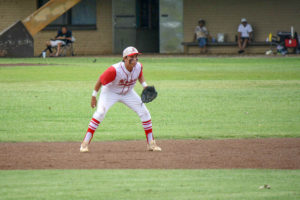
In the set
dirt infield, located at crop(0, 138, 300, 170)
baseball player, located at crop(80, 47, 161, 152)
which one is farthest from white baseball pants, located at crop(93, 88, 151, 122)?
dirt infield, located at crop(0, 138, 300, 170)

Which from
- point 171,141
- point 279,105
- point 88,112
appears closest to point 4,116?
point 88,112

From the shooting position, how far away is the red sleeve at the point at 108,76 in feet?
31.4

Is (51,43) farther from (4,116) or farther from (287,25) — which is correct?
(4,116)

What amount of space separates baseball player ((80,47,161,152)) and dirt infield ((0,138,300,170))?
1.26 ft

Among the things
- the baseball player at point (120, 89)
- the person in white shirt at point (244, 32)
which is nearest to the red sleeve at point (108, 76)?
the baseball player at point (120, 89)

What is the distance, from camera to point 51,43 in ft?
109

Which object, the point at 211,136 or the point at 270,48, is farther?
the point at 270,48

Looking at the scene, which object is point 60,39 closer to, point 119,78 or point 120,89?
point 120,89

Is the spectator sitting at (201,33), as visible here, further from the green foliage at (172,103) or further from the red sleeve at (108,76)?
the red sleeve at (108,76)

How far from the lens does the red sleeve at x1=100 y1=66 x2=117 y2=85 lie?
9586 millimetres

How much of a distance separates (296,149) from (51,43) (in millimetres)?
24397

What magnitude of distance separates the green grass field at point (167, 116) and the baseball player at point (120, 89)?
1659 millimetres

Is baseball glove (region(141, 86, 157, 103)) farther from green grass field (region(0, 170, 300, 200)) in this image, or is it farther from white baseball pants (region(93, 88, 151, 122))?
green grass field (region(0, 170, 300, 200))

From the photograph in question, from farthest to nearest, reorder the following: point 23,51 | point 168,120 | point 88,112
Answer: point 23,51 < point 88,112 < point 168,120
